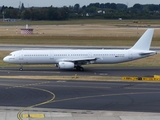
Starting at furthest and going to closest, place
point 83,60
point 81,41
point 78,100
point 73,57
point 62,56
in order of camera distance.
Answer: point 81,41 → point 73,57 → point 62,56 → point 83,60 → point 78,100

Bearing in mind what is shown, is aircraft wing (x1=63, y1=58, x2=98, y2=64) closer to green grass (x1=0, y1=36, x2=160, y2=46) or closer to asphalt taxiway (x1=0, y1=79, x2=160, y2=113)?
asphalt taxiway (x1=0, y1=79, x2=160, y2=113)

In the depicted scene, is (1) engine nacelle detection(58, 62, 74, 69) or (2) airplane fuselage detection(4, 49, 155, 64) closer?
(1) engine nacelle detection(58, 62, 74, 69)

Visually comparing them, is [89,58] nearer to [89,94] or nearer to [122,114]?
[89,94]

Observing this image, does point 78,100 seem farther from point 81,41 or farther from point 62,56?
point 81,41

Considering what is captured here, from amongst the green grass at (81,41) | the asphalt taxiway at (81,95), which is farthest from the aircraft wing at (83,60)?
the green grass at (81,41)

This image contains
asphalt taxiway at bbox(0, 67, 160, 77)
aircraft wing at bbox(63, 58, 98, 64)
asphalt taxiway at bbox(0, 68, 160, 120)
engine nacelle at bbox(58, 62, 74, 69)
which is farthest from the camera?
aircraft wing at bbox(63, 58, 98, 64)

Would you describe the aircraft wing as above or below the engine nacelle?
above

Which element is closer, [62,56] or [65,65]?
[65,65]

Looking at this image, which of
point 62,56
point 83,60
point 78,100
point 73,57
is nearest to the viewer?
point 78,100

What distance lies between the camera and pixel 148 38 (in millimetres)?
62188

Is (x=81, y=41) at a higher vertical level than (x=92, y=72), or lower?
lower

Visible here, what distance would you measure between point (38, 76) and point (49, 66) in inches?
488

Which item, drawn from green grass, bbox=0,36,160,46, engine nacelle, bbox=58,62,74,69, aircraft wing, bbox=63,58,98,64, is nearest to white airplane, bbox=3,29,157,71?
aircraft wing, bbox=63,58,98,64

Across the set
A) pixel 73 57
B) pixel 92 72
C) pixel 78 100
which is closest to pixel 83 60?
pixel 73 57
